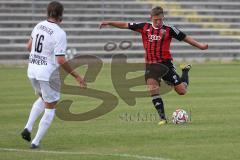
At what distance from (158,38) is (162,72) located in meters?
0.66

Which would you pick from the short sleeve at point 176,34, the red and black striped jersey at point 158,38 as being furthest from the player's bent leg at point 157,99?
the short sleeve at point 176,34

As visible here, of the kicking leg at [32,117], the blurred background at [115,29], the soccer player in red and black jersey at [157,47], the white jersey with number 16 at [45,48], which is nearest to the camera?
the white jersey with number 16 at [45,48]

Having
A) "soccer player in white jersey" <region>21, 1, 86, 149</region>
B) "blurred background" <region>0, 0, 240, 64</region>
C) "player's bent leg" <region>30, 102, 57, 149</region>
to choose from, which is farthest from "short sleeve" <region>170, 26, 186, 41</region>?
"blurred background" <region>0, 0, 240, 64</region>

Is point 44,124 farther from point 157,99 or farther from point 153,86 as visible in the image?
point 153,86

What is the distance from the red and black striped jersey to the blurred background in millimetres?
21525

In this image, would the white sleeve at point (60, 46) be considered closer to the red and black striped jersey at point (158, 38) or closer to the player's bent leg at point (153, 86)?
the red and black striped jersey at point (158, 38)

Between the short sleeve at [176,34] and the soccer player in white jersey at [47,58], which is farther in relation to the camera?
the short sleeve at [176,34]

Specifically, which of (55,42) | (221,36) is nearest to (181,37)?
(55,42)

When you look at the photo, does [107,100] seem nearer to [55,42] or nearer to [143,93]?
[143,93]

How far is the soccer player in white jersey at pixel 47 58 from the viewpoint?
10.4m

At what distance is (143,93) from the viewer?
20828 mm

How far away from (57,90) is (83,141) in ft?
3.44

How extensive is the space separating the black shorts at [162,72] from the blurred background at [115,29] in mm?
21437

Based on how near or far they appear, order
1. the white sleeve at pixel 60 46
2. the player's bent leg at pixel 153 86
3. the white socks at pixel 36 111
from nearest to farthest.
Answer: the white sleeve at pixel 60 46, the white socks at pixel 36 111, the player's bent leg at pixel 153 86
